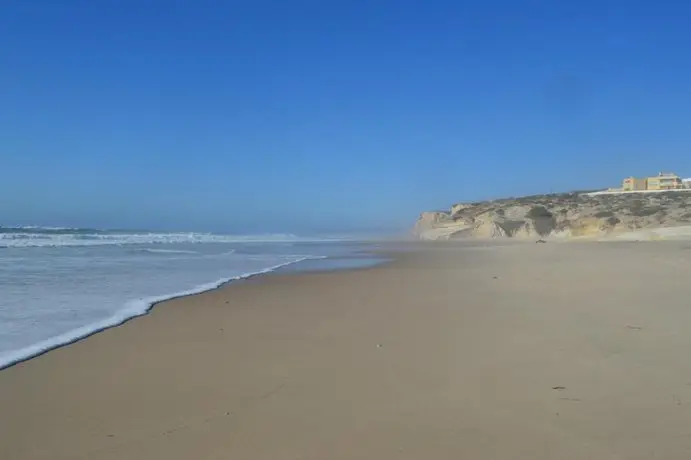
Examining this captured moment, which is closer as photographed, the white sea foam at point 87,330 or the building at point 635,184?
the white sea foam at point 87,330

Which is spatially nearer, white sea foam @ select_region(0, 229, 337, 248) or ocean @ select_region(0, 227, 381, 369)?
ocean @ select_region(0, 227, 381, 369)

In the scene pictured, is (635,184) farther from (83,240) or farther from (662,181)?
(83,240)

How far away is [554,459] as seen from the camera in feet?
10.2

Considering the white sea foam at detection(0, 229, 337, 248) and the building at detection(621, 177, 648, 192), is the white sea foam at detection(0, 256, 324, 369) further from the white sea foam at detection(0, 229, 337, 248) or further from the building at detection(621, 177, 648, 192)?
the building at detection(621, 177, 648, 192)

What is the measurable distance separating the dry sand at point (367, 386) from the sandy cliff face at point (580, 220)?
26.8 metres

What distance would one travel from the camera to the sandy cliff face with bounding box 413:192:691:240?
34.1 m

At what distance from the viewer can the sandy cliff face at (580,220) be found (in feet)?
112

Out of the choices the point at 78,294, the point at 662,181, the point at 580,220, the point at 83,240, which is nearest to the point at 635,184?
the point at 662,181

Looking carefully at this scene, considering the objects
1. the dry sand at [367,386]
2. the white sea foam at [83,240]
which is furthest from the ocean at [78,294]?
the white sea foam at [83,240]

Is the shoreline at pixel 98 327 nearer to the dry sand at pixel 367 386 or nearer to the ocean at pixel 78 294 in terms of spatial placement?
the ocean at pixel 78 294

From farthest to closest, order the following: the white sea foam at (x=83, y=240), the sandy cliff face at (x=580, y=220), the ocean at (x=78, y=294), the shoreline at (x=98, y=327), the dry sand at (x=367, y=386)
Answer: the sandy cliff face at (x=580, y=220)
the white sea foam at (x=83, y=240)
the ocean at (x=78, y=294)
the shoreline at (x=98, y=327)
the dry sand at (x=367, y=386)

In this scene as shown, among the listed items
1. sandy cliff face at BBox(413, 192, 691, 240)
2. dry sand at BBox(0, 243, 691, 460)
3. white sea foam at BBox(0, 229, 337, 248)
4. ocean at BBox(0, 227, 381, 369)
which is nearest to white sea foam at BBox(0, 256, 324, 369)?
ocean at BBox(0, 227, 381, 369)

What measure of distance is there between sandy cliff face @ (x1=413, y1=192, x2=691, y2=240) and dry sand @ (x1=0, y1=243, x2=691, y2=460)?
26.8m

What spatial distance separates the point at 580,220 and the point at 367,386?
125 feet
